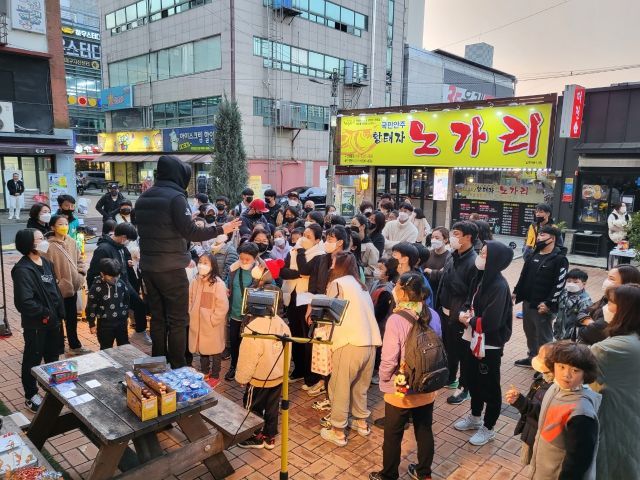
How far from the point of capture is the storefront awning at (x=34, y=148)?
18.1 meters

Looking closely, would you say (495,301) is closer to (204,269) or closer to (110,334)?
(204,269)

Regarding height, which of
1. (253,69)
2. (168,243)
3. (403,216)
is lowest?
(403,216)

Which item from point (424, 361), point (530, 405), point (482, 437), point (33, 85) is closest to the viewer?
point (530, 405)

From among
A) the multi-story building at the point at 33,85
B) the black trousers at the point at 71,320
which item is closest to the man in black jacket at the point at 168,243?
the black trousers at the point at 71,320

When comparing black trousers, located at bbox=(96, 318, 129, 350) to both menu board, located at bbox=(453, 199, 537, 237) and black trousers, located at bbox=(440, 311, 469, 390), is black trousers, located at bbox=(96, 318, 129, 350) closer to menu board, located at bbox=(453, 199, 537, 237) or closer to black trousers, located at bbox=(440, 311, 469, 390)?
black trousers, located at bbox=(440, 311, 469, 390)

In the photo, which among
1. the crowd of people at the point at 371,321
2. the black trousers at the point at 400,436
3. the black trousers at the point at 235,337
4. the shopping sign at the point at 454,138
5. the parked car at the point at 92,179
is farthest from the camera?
the parked car at the point at 92,179

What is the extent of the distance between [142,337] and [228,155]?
14.2 metres

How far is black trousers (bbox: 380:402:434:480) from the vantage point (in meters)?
3.36

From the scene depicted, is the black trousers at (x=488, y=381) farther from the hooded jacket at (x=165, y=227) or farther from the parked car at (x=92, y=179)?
the parked car at (x=92, y=179)

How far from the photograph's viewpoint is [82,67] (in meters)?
49.8

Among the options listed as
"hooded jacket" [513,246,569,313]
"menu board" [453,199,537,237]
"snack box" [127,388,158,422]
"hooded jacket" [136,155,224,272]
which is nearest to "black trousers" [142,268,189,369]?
"hooded jacket" [136,155,224,272]

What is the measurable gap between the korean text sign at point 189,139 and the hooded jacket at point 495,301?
2689cm

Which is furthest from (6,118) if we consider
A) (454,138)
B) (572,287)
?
(572,287)

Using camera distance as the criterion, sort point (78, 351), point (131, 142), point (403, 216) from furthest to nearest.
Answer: point (131, 142)
point (403, 216)
point (78, 351)
